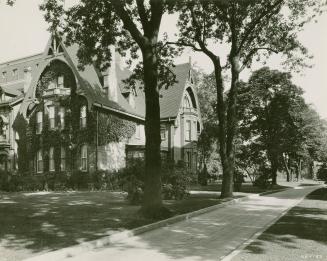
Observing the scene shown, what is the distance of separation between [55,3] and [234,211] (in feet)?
37.5

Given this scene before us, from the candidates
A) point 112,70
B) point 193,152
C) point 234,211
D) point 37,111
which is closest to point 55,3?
point 234,211

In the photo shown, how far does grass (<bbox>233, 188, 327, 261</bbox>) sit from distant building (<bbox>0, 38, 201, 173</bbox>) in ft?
60.7

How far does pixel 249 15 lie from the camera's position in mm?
23328

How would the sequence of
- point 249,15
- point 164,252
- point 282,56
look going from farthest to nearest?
1. point 282,56
2. point 249,15
3. point 164,252

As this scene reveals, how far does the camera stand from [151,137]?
14.8 metres

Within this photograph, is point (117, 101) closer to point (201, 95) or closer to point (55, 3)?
point (55, 3)

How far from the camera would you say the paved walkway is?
8492 millimetres

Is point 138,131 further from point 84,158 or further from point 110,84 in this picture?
point 84,158

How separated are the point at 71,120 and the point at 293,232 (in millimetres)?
25535

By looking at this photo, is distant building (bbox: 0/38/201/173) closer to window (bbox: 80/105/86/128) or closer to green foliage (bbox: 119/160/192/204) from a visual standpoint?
window (bbox: 80/105/86/128)

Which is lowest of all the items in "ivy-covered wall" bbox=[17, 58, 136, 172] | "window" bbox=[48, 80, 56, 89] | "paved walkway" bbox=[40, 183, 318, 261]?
"paved walkway" bbox=[40, 183, 318, 261]

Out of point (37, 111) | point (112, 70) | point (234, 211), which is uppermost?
point (112, 70)

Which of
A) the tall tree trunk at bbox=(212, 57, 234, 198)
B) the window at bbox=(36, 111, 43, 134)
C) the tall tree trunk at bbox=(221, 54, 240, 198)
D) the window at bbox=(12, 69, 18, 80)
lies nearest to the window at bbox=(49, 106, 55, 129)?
the window at bbox=(36, 111, 43, 134)

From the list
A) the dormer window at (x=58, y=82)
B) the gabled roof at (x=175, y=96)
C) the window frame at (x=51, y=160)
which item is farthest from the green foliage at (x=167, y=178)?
the gabled roof at (x=175, y=96)
